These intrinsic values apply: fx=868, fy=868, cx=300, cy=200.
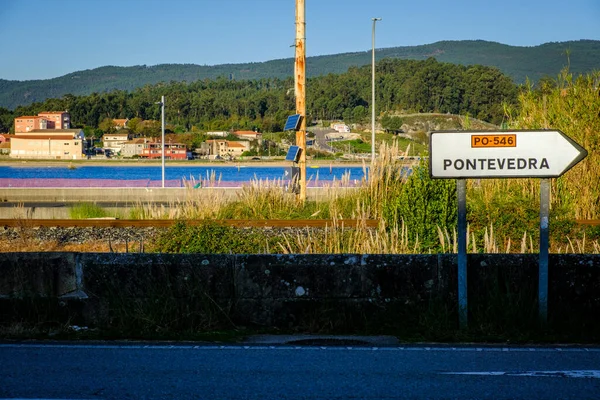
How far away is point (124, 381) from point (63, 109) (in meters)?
196

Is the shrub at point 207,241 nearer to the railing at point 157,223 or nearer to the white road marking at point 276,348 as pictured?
the railing at point 157,223

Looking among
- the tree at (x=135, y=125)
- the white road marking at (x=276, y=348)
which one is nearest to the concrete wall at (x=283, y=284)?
the white road marking at (x=276, y=348)

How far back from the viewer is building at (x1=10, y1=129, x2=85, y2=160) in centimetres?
13400

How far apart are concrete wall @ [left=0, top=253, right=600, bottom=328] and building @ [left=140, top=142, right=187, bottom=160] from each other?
124 m

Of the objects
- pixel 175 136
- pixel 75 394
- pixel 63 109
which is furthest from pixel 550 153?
pixel 63 109

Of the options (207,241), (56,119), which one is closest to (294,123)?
(207,241)

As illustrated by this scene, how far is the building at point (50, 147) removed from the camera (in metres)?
134

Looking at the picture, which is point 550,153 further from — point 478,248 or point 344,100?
point 344,100

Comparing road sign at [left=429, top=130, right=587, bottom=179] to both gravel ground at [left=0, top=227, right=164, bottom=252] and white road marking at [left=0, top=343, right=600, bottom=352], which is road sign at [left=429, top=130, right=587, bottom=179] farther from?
gravel ground at [left=0, top=227, right=164, bottom=252]

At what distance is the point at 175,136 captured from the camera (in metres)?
154

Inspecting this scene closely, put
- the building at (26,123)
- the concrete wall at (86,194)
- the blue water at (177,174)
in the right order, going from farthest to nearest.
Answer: the building at (26,123), the blue water at (177,174), the concrete wall at (86,194)

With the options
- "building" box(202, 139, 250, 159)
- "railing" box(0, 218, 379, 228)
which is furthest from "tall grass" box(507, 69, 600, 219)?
"building" box(202, 139, 250, 159)

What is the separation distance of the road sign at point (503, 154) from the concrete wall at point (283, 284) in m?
0.88

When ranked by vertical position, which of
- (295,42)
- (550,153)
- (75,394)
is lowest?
(75,394)
